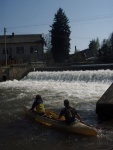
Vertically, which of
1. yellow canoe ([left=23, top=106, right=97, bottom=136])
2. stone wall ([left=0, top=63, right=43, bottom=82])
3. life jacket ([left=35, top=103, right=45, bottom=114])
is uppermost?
stone wall ([left=0, top=63, right=43, bottom=82])

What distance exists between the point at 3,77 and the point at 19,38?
15.2 meters

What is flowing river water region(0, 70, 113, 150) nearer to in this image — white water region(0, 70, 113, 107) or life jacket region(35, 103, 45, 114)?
white water region(0, 70, 113, 107)

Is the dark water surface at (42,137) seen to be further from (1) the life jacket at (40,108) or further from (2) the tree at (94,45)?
(2) the tree at (94,45)

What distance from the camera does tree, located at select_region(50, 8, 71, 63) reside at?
5369 centimetres

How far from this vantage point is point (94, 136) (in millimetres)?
9938

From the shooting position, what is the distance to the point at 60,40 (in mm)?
53875

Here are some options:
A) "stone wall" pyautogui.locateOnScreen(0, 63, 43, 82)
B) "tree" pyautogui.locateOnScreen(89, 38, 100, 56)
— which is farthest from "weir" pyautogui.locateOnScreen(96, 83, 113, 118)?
"tree" pyautogui.locateOnScreen(89, 38, 100, 56)

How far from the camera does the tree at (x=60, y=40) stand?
5369cm

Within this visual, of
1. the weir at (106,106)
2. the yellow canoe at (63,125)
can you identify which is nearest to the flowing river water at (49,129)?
the yellow canoe at (63,125)

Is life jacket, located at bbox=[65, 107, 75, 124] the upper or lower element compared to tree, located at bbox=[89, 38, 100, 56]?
lower

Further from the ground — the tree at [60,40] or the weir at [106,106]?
the tree at [60,40]

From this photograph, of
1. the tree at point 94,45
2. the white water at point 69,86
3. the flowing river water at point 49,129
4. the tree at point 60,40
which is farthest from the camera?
the tree at point 94,45

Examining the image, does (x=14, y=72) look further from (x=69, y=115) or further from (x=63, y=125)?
(x=69, y=115)

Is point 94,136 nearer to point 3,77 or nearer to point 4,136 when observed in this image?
point 4,136
